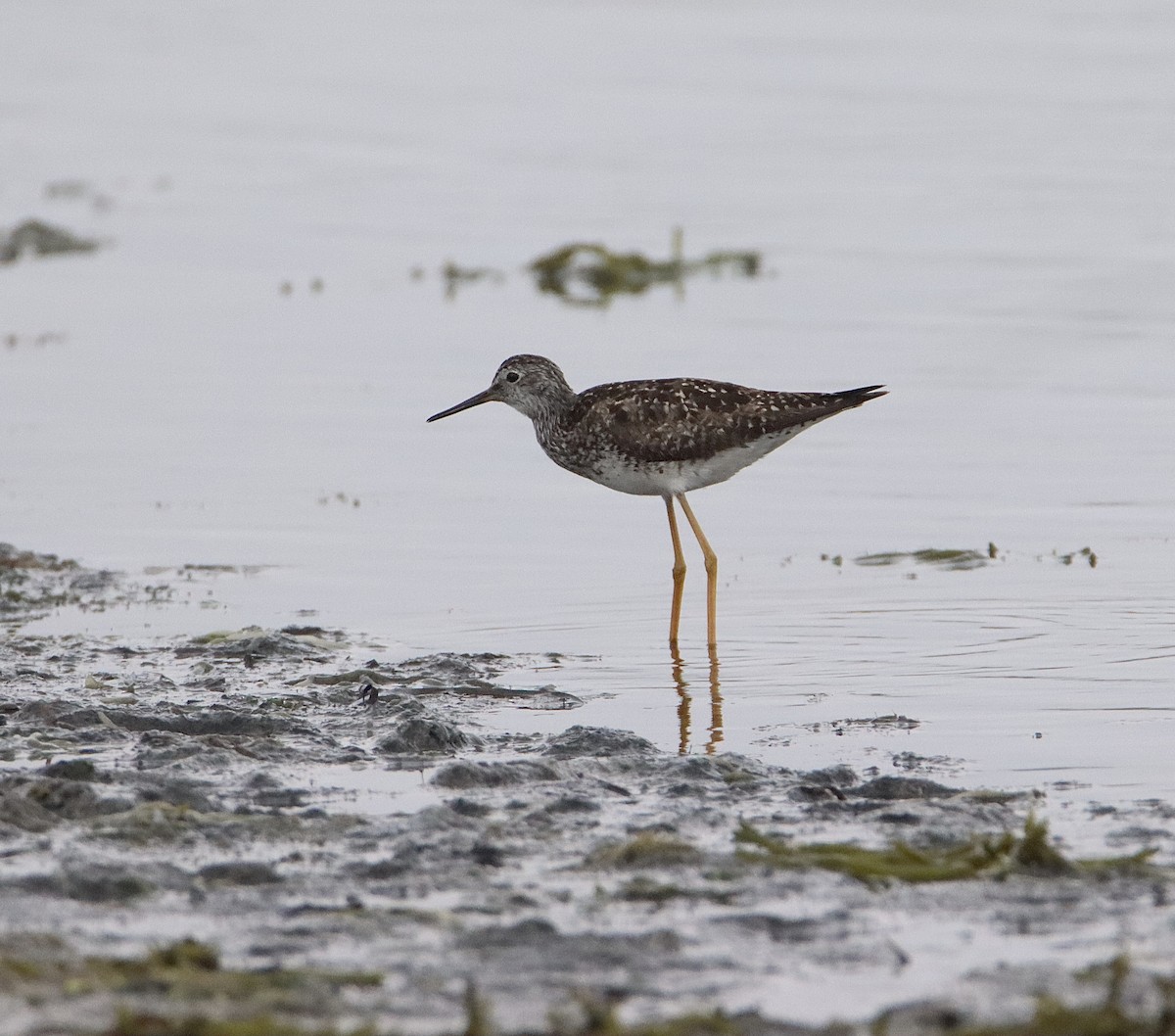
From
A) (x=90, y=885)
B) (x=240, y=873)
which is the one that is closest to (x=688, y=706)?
(x=240, y=873)

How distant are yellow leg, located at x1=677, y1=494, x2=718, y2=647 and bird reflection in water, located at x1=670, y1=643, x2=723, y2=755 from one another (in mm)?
150

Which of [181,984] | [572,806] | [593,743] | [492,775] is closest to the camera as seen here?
[181,984]

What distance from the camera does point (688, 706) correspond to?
26.9 feet

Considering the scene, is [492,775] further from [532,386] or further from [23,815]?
[532,386]

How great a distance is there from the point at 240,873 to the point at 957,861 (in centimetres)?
199

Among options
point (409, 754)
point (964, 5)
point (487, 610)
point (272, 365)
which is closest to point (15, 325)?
point (272, 365)

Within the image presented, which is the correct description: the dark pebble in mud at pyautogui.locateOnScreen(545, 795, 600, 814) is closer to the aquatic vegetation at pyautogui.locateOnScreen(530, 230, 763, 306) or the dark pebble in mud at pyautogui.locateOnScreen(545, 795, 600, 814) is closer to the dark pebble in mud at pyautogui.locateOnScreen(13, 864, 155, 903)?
the dark pebble in mud at pyautogui.locateOnScreen(13, 864, 155, 903)

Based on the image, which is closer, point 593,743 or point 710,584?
point 593,743

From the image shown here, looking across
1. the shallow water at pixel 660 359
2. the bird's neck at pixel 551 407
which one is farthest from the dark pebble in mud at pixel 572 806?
the bird's neck at pixel 551 407

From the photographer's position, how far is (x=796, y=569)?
34.4 feet

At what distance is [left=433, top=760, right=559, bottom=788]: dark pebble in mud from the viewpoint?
668 cm

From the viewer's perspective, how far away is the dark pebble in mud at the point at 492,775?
21.9 feet

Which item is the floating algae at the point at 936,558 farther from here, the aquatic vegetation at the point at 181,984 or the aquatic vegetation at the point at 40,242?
the aquatic vegetation at the point at 40,242

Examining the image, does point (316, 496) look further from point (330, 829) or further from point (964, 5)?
point (964, 5)
